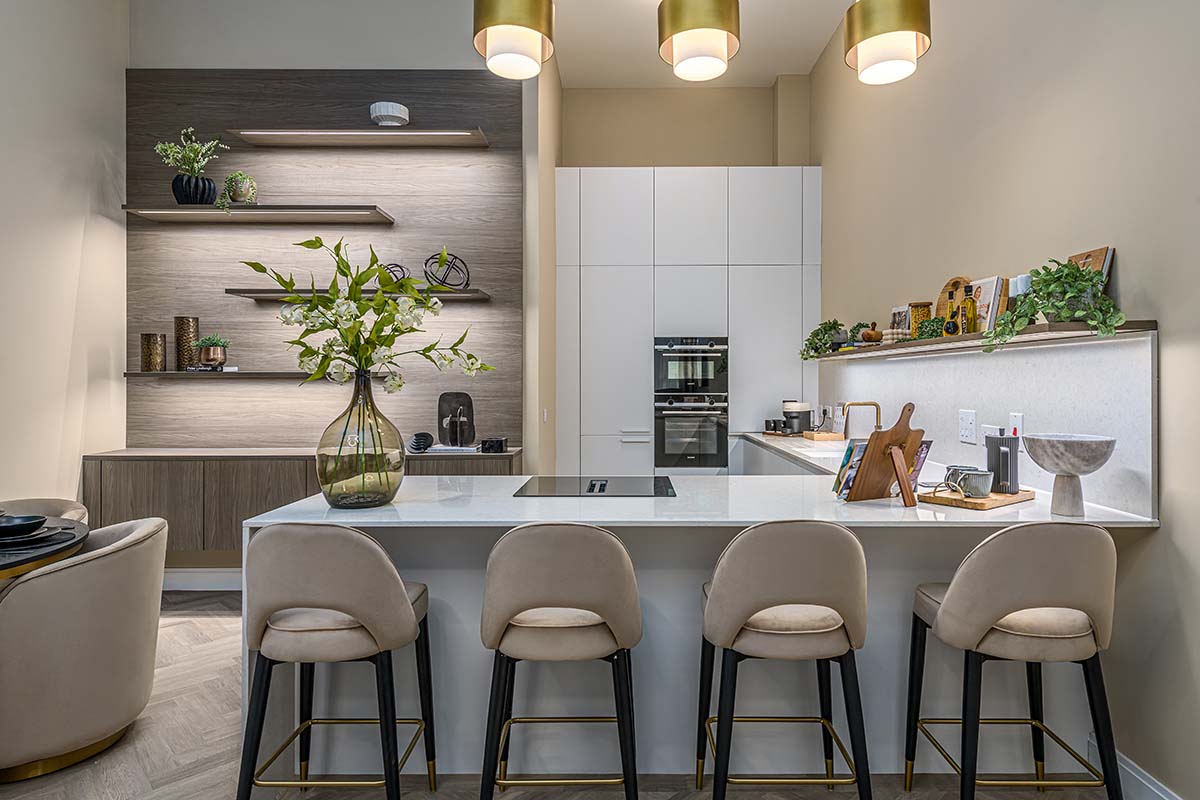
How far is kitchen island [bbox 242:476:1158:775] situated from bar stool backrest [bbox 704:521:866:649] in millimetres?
432

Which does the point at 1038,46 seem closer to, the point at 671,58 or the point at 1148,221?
the point at 1148,221

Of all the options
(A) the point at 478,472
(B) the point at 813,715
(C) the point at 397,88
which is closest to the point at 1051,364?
(B) the point at 813,715

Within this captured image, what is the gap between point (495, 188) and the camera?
14.9ft

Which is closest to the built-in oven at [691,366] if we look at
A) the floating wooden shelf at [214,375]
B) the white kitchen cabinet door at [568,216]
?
the white kitchen cabinet door at [568,216]

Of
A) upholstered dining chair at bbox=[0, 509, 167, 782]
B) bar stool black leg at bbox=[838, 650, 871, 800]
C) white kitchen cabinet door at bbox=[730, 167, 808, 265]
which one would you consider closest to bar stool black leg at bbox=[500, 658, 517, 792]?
bar stool black leg at bbox=[838, 650, 871, 800]

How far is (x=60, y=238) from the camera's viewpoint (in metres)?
3.89

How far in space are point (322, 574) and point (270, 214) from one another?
10.1ft

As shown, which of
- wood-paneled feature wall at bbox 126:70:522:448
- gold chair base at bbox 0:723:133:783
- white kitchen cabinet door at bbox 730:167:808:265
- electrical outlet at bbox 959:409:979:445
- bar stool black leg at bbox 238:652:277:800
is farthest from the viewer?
white kitchen cabinet door at bbox 730:167:808:265

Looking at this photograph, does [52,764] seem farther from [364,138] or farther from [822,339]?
[822,339]

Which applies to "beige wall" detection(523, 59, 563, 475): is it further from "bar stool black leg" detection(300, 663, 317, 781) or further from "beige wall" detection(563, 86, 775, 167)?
"bar stool black leg" detection(300, 663, 317, 781)

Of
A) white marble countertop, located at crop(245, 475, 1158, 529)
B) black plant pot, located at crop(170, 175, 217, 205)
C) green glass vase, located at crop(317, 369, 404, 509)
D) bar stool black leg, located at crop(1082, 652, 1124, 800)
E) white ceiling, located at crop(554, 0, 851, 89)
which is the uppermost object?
white ceiling, located at crop(554, 0, 851, 89)

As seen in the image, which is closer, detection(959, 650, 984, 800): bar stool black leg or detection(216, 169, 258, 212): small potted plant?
detection(959, 650, 984, 800): bar stool black leg

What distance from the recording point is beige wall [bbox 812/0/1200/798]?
6.48 feet

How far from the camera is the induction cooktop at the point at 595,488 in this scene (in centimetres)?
246
